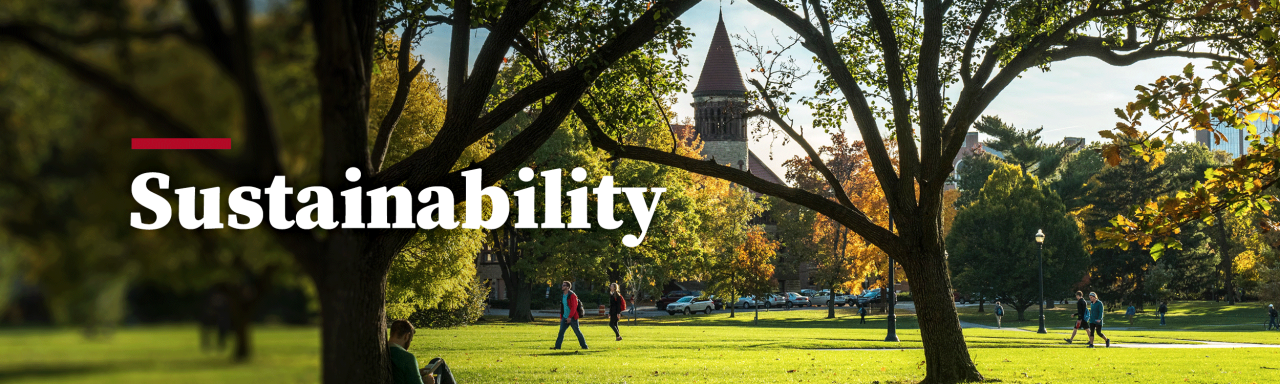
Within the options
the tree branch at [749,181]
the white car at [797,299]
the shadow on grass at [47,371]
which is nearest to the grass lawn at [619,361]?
the shadow on grass at [47,371]

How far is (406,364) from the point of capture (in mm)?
7414

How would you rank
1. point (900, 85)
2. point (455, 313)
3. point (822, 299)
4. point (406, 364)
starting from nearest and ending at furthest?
point (406, 364) → point (900, 85) → point (455, 313) → point (822, 299)

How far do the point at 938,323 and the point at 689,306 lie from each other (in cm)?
4621

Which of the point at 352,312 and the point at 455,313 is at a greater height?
the point at 352,312

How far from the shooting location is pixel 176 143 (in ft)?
6.41

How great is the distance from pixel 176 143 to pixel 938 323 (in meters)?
11.6

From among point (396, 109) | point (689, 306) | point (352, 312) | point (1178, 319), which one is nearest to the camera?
point (352, 312)

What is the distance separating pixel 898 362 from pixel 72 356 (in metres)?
16.8

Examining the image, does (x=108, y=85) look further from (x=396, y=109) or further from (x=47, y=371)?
(x=396, y=109)

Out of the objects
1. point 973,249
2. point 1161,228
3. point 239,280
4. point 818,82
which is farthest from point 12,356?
point 973,249

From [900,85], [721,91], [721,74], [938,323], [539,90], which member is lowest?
[938,323]

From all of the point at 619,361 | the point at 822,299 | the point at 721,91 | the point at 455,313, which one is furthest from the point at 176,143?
the point at 721,91

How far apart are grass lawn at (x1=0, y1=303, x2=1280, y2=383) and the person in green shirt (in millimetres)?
4624

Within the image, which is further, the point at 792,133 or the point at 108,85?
the point at 792,133
